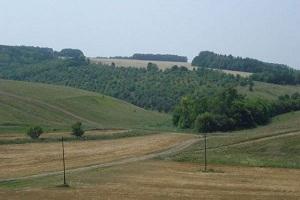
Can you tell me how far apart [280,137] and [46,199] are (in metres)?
41.6

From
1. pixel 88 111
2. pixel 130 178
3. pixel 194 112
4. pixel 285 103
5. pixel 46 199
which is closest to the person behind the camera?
pixel 46 199

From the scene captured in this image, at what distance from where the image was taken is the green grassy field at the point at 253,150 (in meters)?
67.9

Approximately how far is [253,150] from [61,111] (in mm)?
60951

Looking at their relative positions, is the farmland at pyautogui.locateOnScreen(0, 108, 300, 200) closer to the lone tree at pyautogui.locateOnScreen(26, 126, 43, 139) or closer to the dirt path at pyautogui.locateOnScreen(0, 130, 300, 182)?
the dirt path at pyautogui.locateOnScreen(0, 130, 300, 182)

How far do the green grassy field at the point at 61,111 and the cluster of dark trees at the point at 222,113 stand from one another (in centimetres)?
594

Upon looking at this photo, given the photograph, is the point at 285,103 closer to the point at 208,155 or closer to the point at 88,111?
the point at 88,111

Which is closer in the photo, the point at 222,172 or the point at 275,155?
the point at 222,172

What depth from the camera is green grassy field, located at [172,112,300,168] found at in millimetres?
67938

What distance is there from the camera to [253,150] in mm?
74562

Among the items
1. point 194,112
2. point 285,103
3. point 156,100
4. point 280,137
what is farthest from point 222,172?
point 156,100

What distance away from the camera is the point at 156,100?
17575 cm

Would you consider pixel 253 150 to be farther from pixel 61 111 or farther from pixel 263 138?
pixel 61 111

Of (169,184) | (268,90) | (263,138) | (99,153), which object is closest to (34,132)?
(99,153)

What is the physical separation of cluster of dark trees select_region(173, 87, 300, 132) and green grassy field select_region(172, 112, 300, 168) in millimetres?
13445
